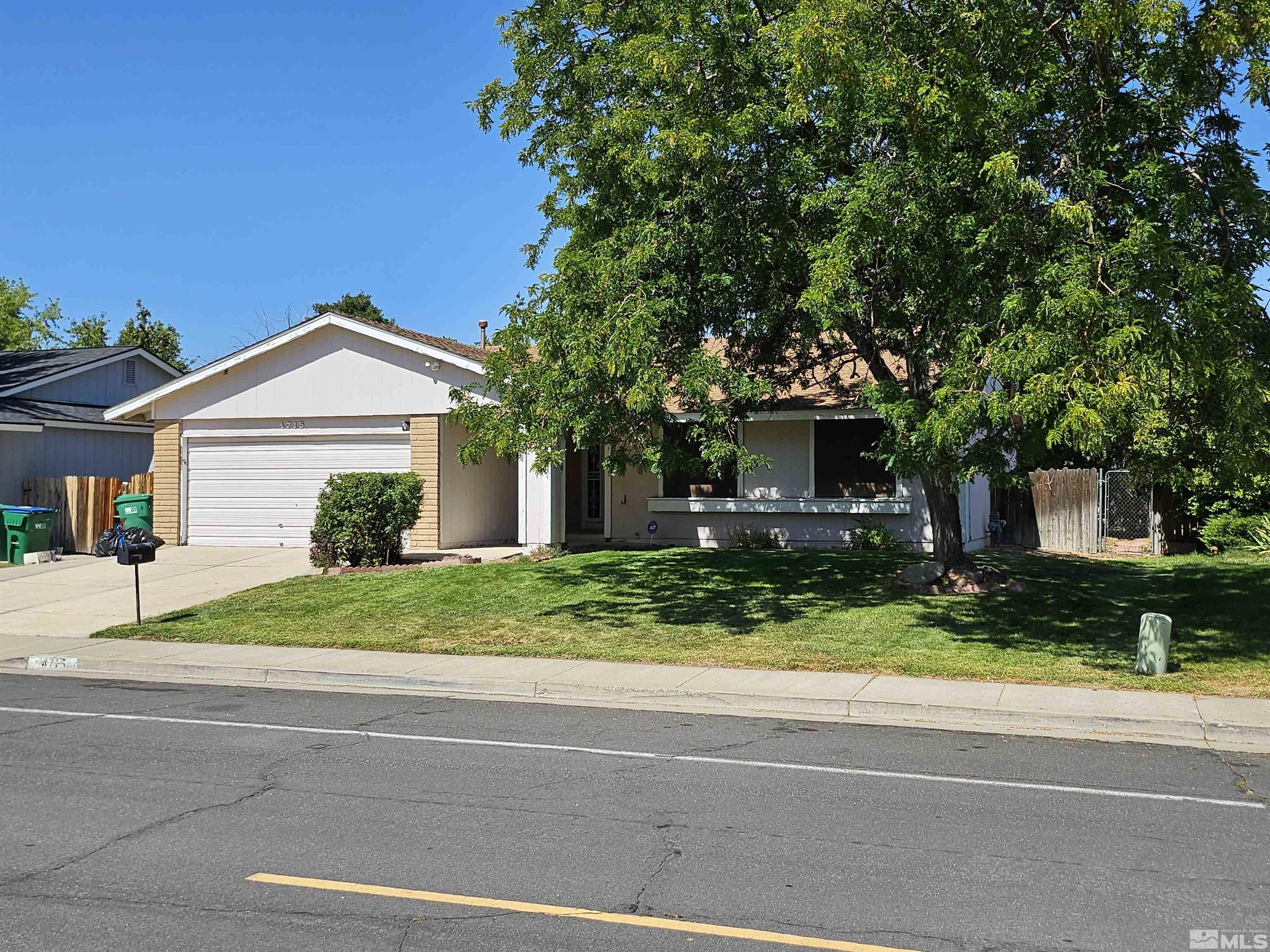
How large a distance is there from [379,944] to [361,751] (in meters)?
3.88

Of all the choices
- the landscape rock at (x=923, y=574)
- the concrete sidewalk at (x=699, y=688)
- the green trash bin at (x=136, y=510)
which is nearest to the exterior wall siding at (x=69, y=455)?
the green trash bin at (x=136, y=510)

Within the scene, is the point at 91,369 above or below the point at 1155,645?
above

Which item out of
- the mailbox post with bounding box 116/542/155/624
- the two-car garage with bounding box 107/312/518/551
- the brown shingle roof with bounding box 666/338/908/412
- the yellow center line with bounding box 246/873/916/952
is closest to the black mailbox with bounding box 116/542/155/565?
the mailbox post with bounding box 116/542/155/624

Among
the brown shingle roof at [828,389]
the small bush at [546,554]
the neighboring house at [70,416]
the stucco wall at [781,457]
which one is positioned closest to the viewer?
the small bush at [546,554]

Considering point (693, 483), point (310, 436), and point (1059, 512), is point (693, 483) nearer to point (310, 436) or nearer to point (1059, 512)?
point (1059, 512)

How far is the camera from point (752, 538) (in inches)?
825

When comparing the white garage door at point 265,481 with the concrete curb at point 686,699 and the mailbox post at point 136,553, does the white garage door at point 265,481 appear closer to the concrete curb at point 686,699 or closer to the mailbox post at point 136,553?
the mailbox post at point 136,553

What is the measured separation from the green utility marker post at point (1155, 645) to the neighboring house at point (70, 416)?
22.7 meters

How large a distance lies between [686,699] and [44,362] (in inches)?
1035

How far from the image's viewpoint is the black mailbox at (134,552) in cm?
1413

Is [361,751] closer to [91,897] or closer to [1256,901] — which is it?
[91,897]

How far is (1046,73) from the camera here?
11047 mm

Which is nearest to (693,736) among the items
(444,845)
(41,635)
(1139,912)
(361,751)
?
(361,751)

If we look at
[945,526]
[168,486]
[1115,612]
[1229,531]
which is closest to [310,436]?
[168,486]
